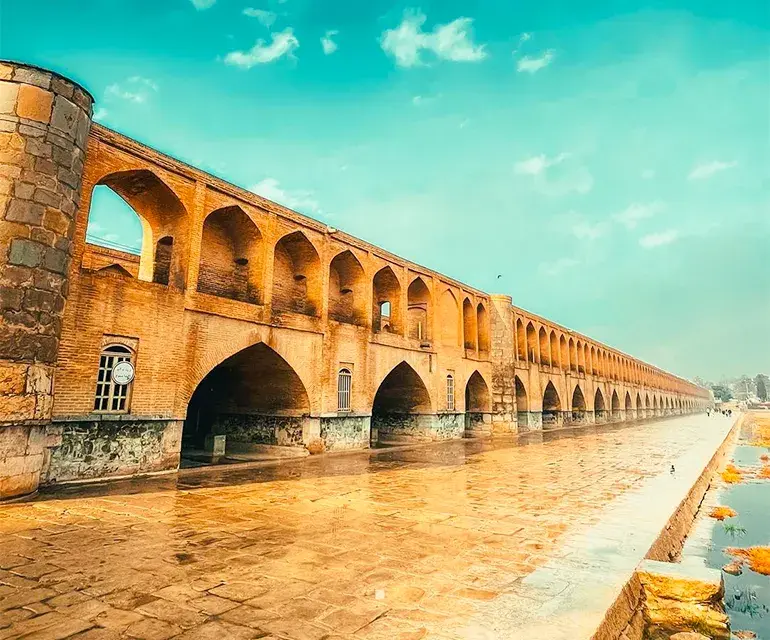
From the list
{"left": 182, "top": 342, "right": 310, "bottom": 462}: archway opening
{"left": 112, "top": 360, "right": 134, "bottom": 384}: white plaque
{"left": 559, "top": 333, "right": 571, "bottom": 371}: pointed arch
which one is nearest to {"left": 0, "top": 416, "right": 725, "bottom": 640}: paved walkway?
{"left": 112, "top": 360, "right": 134, "bottom": 384}: white plaque

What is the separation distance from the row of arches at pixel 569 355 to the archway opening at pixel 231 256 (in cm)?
1658

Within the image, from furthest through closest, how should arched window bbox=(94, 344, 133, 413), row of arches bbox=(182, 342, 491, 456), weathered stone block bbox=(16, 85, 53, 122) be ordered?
row of arches bbox=(182, 342, 491, 456)
arched window bbox=(94, 344, 133, 413)
weathered stone block bbox=(16, 85, 53, 122)

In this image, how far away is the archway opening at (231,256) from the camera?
43.5 ft

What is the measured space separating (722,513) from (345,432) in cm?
963

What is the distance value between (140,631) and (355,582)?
164cm

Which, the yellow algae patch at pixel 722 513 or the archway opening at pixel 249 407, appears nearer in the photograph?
the yellow algae patch at pixel 722 513

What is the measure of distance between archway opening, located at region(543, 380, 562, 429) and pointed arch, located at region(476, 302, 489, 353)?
9.75 m

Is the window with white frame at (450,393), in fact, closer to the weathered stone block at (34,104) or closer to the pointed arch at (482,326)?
the pointed arch at (482,326)

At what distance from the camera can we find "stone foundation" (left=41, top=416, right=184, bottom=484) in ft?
28.3

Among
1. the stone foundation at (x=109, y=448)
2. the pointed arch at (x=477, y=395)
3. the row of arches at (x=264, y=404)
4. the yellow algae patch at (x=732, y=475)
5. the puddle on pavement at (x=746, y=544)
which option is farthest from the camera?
the pointed arch at (x=477, y=395)

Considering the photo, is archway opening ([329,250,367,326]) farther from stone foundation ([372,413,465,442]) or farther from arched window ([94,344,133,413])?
arched window ([94,344,133,413])

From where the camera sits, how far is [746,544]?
7.66m

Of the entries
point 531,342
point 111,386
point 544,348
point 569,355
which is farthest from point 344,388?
point 569,355

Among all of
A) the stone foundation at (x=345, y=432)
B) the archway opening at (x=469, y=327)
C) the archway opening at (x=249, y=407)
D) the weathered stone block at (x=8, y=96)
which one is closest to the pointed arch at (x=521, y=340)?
the archway opening at (x=469, y=327)
